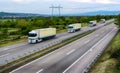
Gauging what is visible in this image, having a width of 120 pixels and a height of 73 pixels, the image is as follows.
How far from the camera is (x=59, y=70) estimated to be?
2852 cm

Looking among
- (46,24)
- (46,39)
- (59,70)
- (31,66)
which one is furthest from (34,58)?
(46,24)

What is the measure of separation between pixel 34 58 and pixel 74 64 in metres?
6.77

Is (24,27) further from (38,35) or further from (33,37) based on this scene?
(33,37)

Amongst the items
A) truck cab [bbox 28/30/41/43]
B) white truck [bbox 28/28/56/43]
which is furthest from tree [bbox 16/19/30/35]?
truck cab [bbox 28/30/41/43]

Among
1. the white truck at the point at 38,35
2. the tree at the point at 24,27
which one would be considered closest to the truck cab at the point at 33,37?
the white truck at the point at 38,35

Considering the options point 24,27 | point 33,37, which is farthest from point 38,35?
point 24,27

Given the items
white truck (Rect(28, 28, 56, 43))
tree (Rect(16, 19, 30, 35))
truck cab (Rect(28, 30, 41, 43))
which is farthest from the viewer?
tree (Rect(16, 19, 30, 35))

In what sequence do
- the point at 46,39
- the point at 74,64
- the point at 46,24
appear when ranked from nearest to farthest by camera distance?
the point at 74,64, the point at 46,39, the point at 46,24

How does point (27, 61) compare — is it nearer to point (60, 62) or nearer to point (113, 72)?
point (60, 62)

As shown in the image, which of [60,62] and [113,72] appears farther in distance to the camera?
[60,62]

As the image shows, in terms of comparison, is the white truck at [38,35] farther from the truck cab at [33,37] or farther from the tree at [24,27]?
the tree at [24,27]

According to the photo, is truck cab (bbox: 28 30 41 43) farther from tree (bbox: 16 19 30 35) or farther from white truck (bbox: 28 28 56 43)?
tree (bbox: 16 19 30 35)

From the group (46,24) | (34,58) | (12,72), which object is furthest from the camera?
(46,24)

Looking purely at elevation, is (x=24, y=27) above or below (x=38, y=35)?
below
